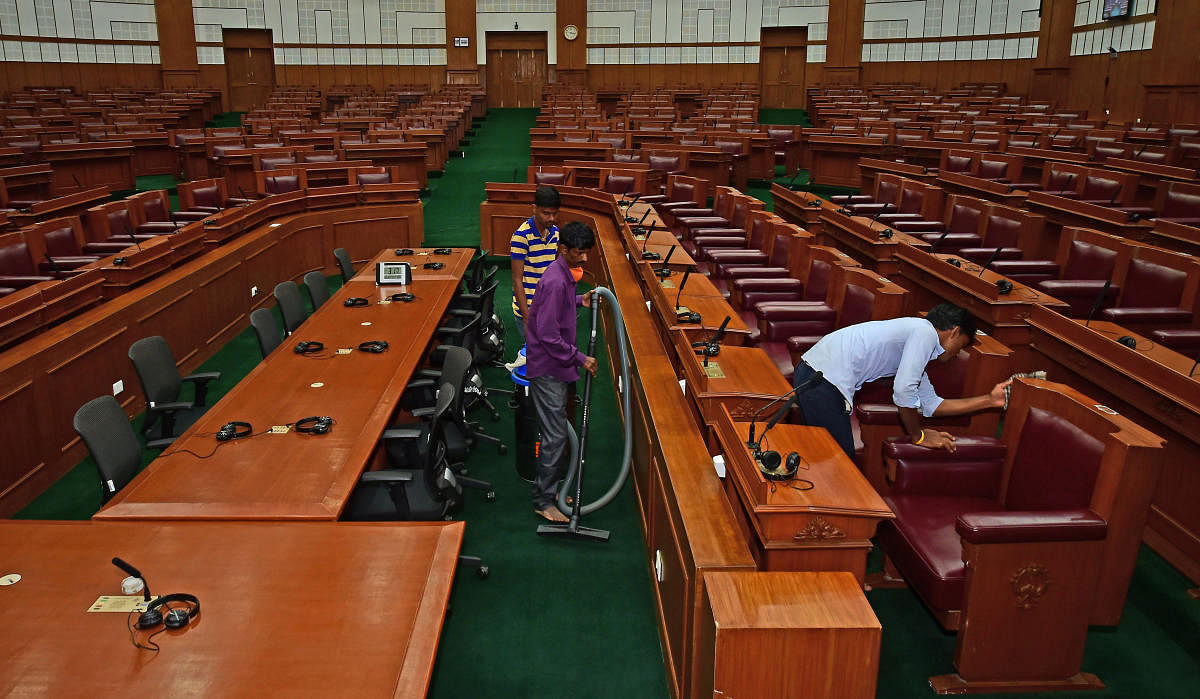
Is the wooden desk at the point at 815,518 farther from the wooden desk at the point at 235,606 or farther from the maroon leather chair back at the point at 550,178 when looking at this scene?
the maroon leather chair back at the point at 550,178

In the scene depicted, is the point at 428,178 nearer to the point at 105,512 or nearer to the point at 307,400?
the point at 307,400

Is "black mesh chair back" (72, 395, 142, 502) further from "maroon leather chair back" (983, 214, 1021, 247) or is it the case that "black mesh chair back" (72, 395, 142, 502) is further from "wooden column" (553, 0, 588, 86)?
"wooden column" (553, 0, 588, 86)

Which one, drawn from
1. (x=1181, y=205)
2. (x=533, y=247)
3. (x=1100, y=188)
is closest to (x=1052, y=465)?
(x=533, y=247)

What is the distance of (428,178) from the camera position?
43.9 ft

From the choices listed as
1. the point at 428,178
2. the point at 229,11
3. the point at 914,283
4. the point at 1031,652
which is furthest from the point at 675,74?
the point at 1031,652

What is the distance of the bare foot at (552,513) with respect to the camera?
162 inches

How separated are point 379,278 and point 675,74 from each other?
636 inches

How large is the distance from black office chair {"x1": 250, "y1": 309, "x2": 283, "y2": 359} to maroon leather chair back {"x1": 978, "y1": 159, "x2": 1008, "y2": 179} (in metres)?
7.51

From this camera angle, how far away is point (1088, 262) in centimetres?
524

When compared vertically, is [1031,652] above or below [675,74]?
below

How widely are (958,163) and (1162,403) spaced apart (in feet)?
22.3

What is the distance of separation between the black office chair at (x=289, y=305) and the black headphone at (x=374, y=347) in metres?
0.92

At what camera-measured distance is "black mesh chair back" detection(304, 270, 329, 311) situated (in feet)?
18.8

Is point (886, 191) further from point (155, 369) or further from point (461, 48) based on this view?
point (461, 48)
